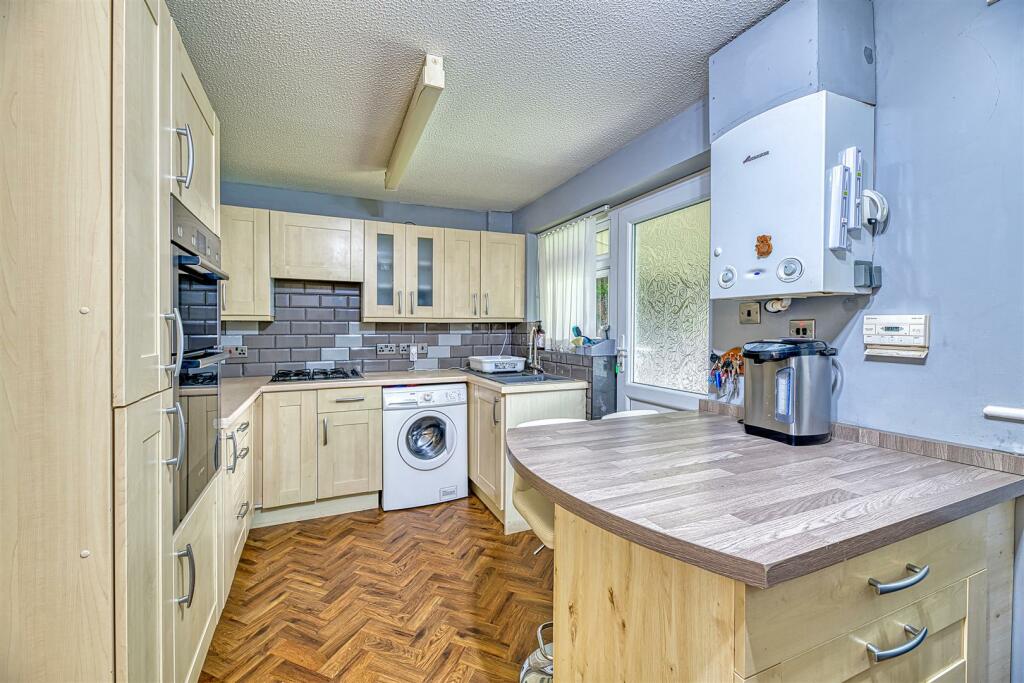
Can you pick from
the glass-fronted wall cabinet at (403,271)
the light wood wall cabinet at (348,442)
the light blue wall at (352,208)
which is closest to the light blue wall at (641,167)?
the light blue wall at (352,208)

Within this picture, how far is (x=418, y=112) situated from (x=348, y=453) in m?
2.20

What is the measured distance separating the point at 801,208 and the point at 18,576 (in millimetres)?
2134

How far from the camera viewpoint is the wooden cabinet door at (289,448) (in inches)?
110

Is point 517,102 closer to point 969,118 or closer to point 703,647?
point 969,118

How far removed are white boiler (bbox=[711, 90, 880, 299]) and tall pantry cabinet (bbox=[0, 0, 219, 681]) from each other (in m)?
1.74

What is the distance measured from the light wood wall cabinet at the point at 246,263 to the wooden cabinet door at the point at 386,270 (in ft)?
2.23

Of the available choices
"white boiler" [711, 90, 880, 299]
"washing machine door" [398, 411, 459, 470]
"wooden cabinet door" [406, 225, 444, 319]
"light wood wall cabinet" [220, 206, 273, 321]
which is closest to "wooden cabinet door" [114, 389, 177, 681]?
"white boiler" [711, 90, 880, 299]

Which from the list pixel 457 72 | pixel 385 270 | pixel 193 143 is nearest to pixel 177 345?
pixel 193 143

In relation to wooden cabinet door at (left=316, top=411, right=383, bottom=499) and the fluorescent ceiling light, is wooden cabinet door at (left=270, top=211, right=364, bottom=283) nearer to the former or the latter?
the fluorescent ceiling light

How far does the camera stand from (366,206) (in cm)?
369

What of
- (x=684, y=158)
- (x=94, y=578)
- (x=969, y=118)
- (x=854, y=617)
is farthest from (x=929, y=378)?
(x=94, y=578)

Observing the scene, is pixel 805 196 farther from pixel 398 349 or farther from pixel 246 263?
pixel 246 263

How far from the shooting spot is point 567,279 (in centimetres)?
326

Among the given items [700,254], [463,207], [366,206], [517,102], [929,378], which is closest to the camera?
[929,378]
